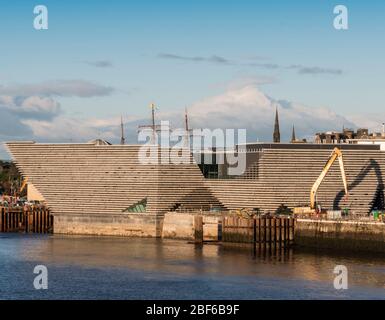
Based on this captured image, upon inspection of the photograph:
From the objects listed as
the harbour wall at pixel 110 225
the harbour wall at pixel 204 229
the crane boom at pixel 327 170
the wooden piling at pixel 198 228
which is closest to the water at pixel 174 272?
the harbour wall at pixel 204 229

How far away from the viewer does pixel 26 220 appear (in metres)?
147

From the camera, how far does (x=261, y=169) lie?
126000 millimetres

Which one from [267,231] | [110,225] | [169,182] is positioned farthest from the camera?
[110,225]

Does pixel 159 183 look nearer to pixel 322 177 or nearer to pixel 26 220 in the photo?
pixel 322 177

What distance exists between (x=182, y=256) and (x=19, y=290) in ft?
87.9

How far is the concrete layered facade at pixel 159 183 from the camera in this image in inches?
4995

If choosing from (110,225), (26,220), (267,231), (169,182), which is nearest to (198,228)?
(169,182)

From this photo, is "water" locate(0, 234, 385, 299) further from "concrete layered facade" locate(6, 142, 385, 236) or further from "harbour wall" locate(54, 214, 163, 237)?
"concrete layered facade" locate(6, 142, 385, 236)

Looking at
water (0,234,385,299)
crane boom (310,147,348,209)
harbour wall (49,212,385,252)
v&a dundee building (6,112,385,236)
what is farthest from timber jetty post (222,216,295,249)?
v&a dundee building (6,112,385,236)

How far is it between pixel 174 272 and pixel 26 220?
58297 mm

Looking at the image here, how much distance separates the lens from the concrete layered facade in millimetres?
126875

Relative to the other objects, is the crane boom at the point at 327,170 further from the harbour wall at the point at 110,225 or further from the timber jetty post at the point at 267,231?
the harbour wall at the point at 110,225

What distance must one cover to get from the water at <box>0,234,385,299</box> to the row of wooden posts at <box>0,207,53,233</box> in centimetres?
2209

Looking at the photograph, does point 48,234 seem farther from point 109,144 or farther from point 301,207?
point 301,207
